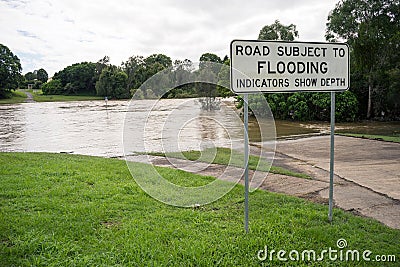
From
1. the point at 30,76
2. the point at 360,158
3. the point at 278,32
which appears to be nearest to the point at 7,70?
the point at 278,32

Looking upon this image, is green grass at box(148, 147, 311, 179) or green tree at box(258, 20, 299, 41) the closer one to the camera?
green grass at box(148, 147, 311, 179)

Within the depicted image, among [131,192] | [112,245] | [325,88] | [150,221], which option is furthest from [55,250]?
[325,88]

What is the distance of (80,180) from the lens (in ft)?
18.6

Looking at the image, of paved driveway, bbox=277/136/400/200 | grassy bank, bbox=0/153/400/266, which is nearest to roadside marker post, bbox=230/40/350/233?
grassy bank, bbox=0/153/400/266

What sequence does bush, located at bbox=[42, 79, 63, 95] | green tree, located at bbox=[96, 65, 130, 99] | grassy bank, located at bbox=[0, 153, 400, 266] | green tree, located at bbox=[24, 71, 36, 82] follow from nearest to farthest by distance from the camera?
grassy bank, located at bbox=[0, 153, 400, 266] → green tree, located at bbox=[96, 65, 130, 99] → bush, located at bbox=[42, 79, 63, 95] → green tree, located at bbox=[24, 71, 36, 82]

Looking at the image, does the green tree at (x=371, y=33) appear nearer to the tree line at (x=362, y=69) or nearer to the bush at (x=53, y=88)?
the tree line at (x=362, y=69)

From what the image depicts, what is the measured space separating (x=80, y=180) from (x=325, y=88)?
3.99 m

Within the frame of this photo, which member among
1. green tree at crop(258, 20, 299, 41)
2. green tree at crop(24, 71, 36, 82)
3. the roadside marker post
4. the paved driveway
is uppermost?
green tree at crop(24, 71, 36, 82)

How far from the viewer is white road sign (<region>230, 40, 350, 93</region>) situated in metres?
3.36

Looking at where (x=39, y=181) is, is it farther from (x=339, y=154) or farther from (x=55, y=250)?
(x=339, y=154)

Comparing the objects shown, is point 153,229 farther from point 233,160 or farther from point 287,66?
point 233,160

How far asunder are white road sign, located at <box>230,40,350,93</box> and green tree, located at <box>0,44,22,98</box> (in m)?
55.7

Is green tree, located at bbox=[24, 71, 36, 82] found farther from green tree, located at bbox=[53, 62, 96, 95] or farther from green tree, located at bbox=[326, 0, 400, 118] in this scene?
green tree, located at bbox=[326, 0, 400, 118]

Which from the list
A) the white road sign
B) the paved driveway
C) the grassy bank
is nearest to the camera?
the grassy bank
